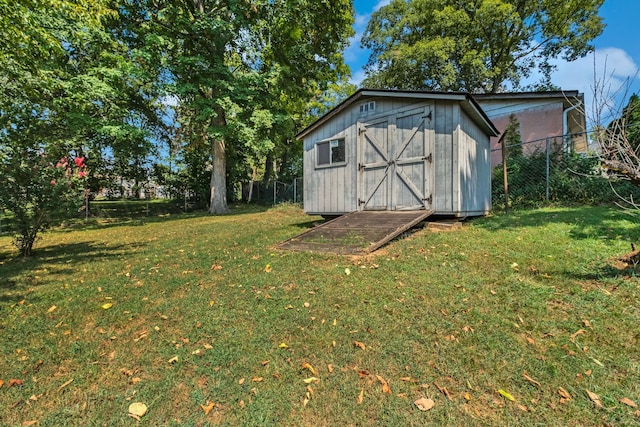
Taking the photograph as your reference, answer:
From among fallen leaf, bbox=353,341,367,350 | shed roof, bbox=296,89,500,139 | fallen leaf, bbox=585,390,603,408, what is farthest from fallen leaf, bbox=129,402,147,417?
shed roof, bbox=296,89,500,139

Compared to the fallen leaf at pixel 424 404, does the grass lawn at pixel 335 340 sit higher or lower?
higher

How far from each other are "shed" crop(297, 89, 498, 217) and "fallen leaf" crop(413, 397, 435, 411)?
5.39m

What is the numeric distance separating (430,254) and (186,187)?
16.4 metres

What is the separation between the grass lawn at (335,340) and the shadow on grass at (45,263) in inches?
2.1

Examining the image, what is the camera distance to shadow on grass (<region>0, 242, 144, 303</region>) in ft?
14.0

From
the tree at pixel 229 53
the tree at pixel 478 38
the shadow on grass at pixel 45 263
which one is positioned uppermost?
the tree at pixel 478 38

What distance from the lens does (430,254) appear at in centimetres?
488

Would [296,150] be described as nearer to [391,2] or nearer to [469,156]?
[391,2]

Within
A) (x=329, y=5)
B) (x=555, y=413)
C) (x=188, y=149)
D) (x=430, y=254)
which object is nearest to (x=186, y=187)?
(x=188, y=149)

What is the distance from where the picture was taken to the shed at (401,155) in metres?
6.84

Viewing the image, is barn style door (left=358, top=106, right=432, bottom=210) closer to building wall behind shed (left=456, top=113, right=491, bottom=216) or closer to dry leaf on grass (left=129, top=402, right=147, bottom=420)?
building wall behind shed (left=456, top=113, right=491, bottom=216)

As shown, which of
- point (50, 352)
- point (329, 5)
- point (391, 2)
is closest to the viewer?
point (50, 352)

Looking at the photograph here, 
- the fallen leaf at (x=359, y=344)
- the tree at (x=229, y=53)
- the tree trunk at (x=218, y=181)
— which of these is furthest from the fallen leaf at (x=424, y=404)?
the tree trunk at (x=218, y=181)

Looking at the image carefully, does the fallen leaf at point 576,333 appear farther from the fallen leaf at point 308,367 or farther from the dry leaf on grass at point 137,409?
the dry leaf on grass at point 137,409
